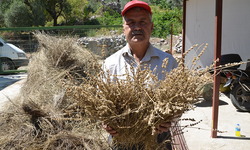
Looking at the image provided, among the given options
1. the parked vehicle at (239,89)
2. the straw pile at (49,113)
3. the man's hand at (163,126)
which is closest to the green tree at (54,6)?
the straw pile at (49,113)

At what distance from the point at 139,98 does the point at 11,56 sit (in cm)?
840

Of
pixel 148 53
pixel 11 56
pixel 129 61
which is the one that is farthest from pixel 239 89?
pixel 11 56

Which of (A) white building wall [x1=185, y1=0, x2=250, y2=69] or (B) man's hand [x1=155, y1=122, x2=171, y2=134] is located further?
(A) white building wall [x1=185, y1=0, x2=250, y2=69]

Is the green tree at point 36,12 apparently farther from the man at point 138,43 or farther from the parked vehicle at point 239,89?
the man at point 138,43

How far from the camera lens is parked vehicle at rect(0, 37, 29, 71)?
807 cm

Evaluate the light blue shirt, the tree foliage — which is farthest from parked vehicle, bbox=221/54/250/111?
the tree foliage

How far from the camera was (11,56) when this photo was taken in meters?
8.16

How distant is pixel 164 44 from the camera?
44.0 ft

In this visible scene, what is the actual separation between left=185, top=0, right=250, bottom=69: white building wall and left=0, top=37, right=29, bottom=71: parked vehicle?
632 centimetres

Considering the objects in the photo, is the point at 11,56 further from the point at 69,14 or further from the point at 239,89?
the point at 69,14

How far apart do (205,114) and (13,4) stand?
1910 centimetres

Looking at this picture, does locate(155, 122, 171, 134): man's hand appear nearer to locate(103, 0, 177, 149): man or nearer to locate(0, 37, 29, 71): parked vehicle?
locate(103, 0, 177, 149): man

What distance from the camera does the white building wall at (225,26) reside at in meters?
4.80

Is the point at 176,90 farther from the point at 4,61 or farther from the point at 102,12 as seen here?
the point at 102,12
